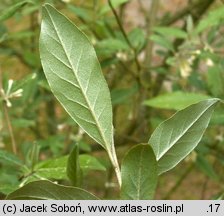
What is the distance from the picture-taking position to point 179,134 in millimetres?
731

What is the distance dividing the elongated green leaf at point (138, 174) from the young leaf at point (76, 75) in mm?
27

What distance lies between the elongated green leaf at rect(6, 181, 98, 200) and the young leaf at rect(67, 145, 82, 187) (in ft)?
0.18

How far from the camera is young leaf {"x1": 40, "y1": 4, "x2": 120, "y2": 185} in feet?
2.38

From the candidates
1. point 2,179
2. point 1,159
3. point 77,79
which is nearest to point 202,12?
point 2,179

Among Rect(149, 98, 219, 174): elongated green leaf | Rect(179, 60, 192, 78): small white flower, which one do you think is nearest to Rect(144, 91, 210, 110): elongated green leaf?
Rect(179, 60, 192, 78): small white flower

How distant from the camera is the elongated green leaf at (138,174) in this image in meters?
0.69

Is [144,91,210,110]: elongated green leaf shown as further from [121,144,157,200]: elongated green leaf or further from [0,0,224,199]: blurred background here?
[121,144,157,200]: elongated green leaf

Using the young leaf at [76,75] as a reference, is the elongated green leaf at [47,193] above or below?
below

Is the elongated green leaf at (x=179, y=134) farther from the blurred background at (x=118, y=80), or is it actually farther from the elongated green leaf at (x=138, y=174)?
the blurred background at (x=118, y=80)

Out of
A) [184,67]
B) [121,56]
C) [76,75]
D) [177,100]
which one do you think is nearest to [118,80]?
[121,56]

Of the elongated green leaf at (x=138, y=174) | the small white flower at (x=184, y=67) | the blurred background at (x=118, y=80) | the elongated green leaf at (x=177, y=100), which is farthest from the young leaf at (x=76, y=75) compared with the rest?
the small white flower at (x=184, y=67)

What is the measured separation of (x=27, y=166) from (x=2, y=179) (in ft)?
0.80

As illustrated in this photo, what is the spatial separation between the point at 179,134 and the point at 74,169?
137mm

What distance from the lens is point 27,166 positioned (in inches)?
43.2
